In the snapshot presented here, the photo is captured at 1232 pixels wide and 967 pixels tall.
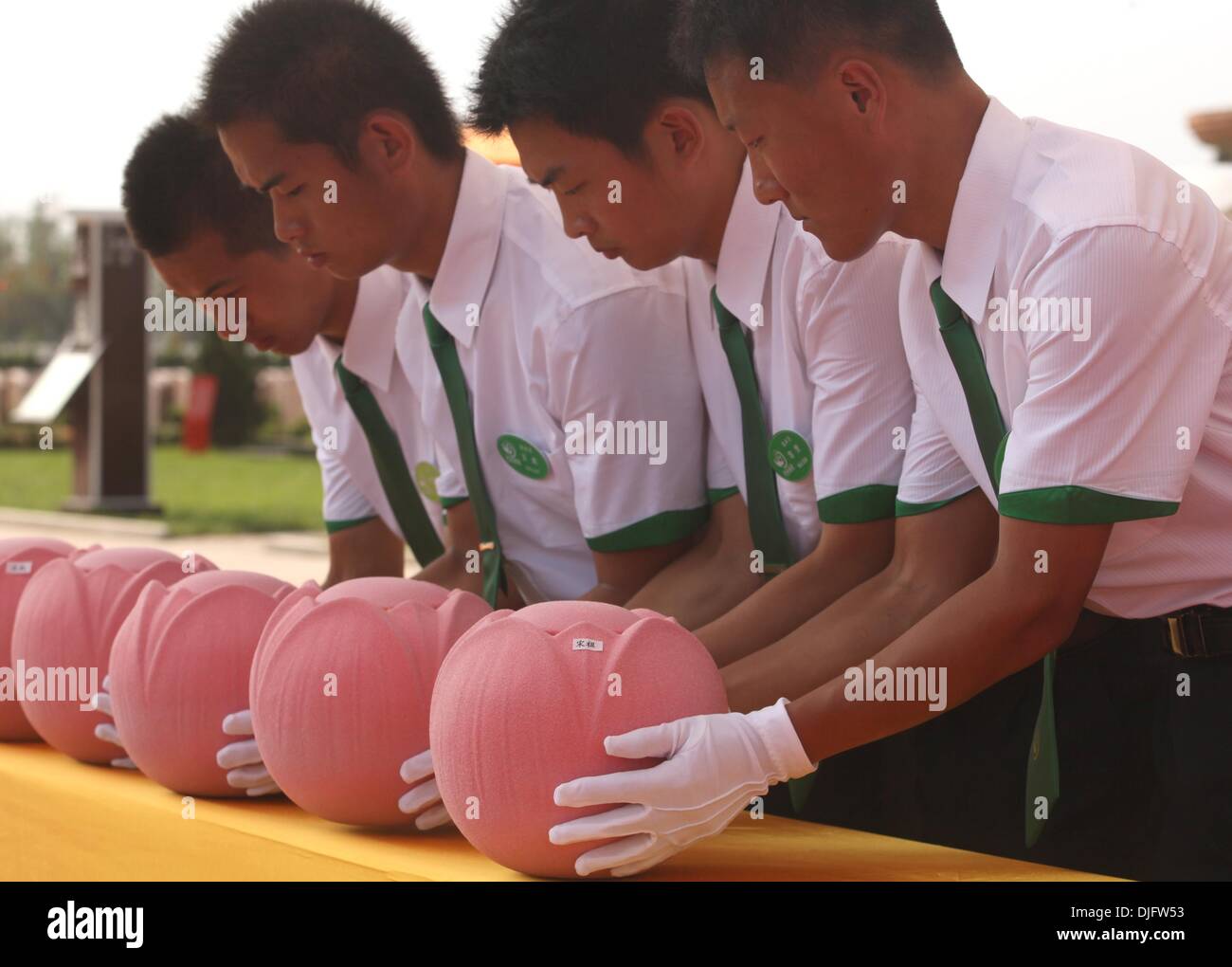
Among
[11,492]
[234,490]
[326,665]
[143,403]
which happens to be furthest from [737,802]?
[11,492]

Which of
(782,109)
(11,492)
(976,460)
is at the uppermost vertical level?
(782,109)

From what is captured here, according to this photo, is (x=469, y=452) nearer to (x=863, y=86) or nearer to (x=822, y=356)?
(x=822, y=356)

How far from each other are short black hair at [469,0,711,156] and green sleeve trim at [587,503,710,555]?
454 millimetres

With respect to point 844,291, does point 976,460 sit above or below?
below

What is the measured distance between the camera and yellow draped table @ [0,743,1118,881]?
140 cm

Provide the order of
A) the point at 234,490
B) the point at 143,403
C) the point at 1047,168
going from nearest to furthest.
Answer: the point at 1047,168, the point at 143,403, the point at 234,490

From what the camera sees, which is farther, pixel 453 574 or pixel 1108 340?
pixel 453 574

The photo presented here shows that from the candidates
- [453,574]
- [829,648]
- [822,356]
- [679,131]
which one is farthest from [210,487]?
[829,648]

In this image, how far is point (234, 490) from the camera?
1157 cm

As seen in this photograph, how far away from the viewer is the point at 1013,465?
1.36m

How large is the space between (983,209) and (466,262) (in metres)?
0.84

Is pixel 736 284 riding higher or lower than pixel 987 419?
higher

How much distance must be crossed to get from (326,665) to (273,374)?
17.5 m
